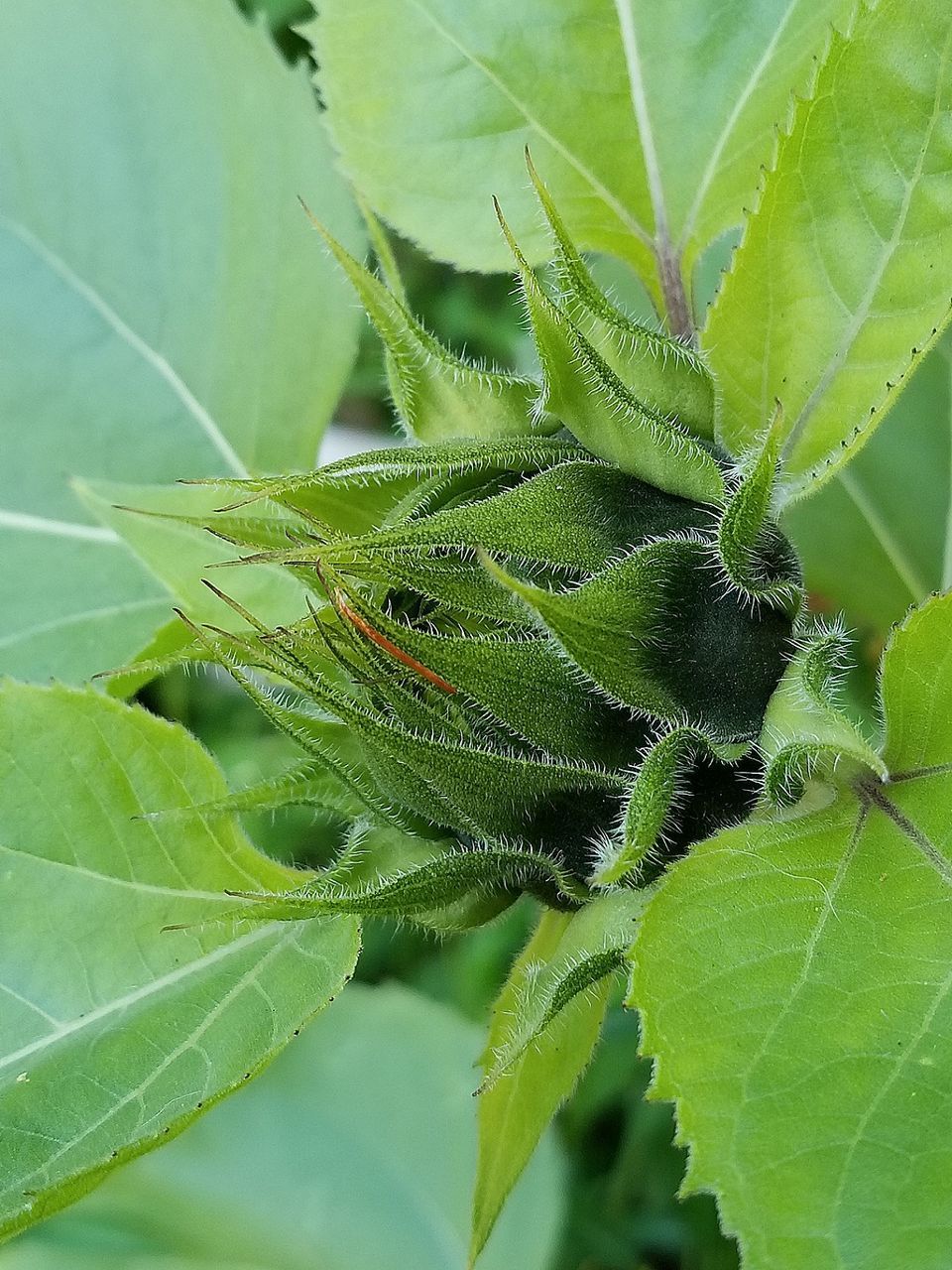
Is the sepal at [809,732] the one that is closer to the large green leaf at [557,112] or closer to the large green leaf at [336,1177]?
the large green leaf at [557,112]

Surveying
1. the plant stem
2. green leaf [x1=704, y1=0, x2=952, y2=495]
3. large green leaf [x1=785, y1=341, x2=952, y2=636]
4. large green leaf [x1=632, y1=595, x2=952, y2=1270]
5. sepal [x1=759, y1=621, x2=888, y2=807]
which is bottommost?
large green leaf [x1=785, y1=341, x2=952, y2=636]

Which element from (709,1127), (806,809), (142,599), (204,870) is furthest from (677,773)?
(142,599)

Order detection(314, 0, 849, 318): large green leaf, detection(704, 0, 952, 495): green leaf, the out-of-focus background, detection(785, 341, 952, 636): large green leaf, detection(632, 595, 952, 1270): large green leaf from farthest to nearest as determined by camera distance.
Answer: the out-of-focus background < detection(785, 341, 952, 636): large green leaf < detection(314, 0, 849, 318): large green leaf < detection(704, 0, 952, 495): green leaf < detection(632, 595, 952, 1270): large green leaf

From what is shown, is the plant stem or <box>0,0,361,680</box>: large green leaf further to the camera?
<box>0,0,361,680</box>: large green leaf

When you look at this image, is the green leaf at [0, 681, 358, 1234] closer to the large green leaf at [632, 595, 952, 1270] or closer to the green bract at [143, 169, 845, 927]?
the green bract at [143, 169, 845, 927]

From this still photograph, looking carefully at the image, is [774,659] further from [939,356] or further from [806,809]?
[939,356]

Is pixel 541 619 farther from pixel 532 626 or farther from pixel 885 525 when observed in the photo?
pixel 885 525

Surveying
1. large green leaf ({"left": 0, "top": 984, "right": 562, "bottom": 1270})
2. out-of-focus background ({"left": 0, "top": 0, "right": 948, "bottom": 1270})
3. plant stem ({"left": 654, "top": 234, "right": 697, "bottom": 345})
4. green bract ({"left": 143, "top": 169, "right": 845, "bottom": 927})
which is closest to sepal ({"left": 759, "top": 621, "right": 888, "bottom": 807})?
green bract ({"left": 143, "top": 169, "right": 845, "bottom": 927})

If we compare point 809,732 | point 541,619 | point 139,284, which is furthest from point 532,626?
point 139,284
